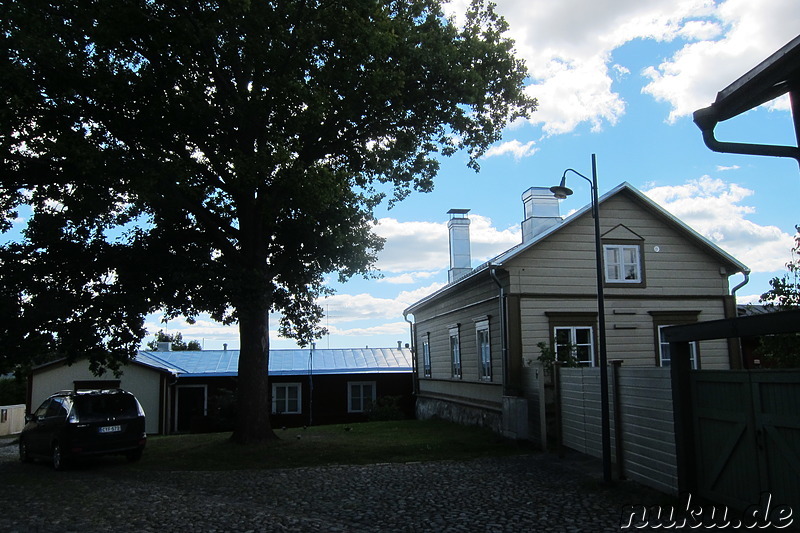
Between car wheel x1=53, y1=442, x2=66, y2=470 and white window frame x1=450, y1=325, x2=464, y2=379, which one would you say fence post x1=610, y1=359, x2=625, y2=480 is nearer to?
white window frame x1=450, y1=325, x2=464, y2=379

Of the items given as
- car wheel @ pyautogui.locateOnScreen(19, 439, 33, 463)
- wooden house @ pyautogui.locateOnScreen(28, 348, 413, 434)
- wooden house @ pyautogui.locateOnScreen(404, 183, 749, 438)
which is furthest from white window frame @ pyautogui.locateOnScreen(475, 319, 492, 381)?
car wheel @ pyautogui.locateOnScreen(19, 439, 33, 463)

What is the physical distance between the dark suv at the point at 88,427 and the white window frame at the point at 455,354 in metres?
Answer: 10.7

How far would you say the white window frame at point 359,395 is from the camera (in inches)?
1282

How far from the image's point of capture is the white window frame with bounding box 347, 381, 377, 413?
107 feet

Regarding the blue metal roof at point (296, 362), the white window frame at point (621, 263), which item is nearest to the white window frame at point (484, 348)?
the white window frame at point (621, 263)

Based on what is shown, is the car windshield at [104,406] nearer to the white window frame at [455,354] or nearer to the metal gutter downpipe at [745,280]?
the white window frame at [455,354]

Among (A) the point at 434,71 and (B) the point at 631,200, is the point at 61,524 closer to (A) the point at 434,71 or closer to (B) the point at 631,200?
(A) the point at 434,71

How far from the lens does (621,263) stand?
60.6 ft

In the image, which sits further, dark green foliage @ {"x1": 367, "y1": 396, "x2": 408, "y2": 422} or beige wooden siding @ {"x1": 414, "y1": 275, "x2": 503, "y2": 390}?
dark green foliage @ {"x1": 367, "y1": 396, "x2": 408, "y2": 422}

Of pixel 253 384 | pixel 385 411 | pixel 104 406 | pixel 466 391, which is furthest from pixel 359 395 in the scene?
pixel 104 406

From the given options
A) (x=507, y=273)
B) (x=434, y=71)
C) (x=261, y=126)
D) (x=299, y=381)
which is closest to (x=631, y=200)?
(x=507, y=273)

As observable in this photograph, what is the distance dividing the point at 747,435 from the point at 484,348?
11.7 metres

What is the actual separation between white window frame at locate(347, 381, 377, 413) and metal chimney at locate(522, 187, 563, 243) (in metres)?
15.2

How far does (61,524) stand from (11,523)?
0.75 m
